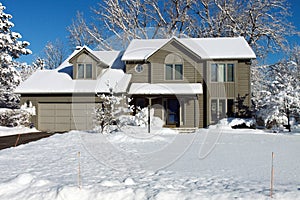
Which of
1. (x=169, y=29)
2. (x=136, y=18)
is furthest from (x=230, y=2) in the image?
(x=136, y=18)

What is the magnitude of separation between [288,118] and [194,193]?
14.0m

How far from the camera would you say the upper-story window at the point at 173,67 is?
19.8 m

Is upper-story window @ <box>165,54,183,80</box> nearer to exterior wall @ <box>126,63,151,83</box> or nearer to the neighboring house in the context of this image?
the neighboring house

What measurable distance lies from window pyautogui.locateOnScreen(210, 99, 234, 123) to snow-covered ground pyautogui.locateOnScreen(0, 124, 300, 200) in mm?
5525

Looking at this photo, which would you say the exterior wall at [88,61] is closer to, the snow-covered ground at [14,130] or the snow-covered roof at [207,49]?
the snow-covered roof at [207,49]

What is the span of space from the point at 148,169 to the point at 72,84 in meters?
13.1

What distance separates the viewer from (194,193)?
18.7ft

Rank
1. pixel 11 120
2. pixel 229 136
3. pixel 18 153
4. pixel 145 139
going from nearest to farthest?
pixel 18 153, pixel 145 139, pixel 229 136, pixel 11 120

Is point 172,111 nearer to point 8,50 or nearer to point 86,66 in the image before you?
point 86,66

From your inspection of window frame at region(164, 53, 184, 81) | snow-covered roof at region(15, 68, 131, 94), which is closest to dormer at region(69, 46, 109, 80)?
snow-covered roof at region(15, 68, 131, 94)

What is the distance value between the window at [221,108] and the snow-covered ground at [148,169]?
5525 millimetres

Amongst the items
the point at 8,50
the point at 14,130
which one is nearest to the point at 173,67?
the point at 14,130

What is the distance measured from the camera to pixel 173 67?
19.9 metres

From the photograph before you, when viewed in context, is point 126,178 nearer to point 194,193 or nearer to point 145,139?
point 194,193
